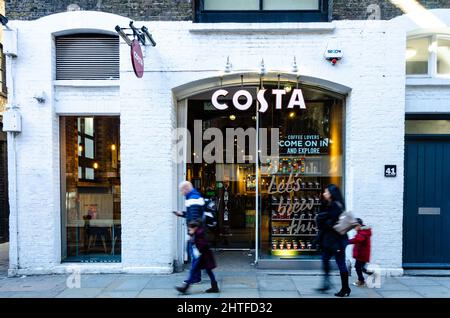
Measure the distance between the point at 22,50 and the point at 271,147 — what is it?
19.3ft

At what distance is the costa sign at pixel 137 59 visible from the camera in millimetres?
5858

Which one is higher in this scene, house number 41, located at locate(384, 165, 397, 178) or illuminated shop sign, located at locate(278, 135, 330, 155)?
illuminated shop sign, located at locate(278, 135, 330, 155)

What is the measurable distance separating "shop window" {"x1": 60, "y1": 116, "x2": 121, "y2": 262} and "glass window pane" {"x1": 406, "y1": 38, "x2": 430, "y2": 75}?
6841 mm

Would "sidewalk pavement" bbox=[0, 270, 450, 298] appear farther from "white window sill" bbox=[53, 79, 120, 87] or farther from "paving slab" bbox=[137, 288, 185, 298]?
"white window sill" bbox=[53, 79, 120, 87]

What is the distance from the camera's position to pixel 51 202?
686 cm

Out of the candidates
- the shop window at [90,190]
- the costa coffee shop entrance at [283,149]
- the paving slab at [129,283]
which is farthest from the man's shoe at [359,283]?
the shop window at [90,190]

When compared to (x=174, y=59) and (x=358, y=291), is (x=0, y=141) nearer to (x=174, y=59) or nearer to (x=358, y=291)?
(x=174, y=59)

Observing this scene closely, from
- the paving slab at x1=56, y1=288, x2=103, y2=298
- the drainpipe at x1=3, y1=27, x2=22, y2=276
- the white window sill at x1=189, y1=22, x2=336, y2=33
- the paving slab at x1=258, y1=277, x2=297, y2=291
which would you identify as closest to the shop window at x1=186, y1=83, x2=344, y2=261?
the paving slab at x1=258, y1=277, x2=297, y2=291

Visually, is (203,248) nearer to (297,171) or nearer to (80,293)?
(80,293)

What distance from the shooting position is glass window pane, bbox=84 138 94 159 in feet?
24.2

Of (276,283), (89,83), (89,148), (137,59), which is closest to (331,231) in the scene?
(276,283)

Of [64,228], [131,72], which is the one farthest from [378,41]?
[64,228]

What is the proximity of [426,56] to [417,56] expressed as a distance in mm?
185

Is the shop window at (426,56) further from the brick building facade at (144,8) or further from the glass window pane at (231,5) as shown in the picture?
the glass window pane at (231,5)
